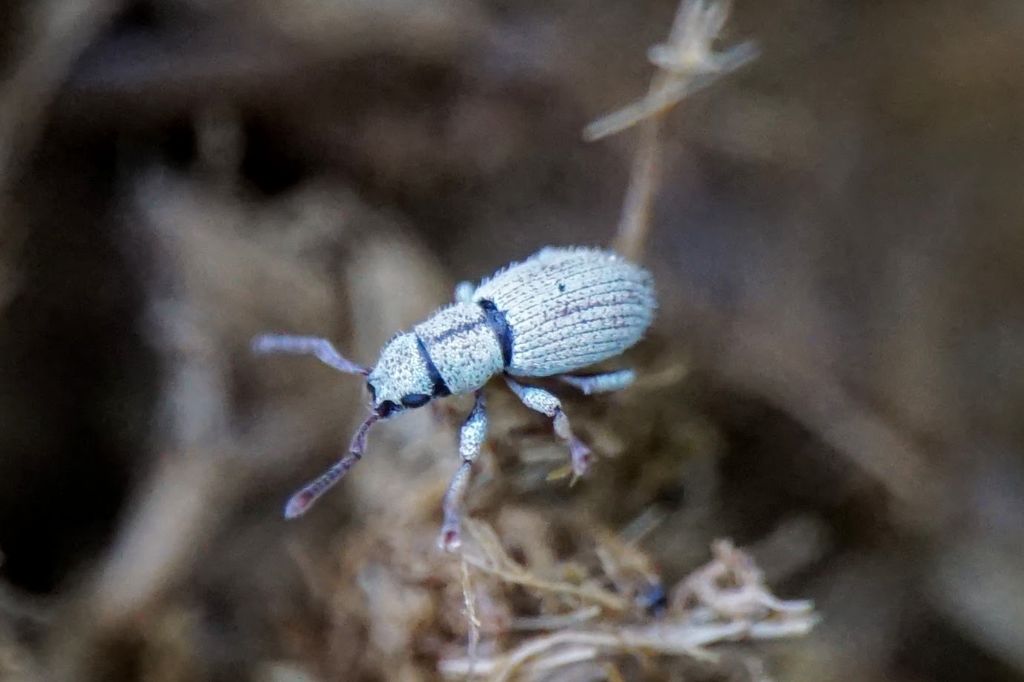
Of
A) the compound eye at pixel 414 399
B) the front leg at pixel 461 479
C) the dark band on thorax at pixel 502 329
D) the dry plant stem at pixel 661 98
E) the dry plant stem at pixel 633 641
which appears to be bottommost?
the dry plant stem at pixel 633 641

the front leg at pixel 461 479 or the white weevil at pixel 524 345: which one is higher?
the white weevil at pixel 524 345

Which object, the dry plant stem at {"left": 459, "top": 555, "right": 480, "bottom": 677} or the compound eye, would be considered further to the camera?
the compound eye

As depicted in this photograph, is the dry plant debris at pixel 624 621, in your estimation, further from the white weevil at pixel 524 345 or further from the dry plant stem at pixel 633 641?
the white weevil at pixel 524 345

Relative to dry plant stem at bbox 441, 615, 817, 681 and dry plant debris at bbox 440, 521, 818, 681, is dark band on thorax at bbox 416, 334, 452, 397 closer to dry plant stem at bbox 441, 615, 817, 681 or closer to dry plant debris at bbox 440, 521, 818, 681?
dry plant debris at bbox 440, 521, 818, 681

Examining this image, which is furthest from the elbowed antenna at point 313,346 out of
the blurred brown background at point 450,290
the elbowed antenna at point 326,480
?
the blurred brown background at point 450,290

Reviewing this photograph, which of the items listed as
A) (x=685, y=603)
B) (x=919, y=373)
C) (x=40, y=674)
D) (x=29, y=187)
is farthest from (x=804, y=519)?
(x=29, y=187)

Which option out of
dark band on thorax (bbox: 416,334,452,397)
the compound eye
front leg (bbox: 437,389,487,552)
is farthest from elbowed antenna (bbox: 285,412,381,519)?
front leg (bbox: 437,389,487,552)
